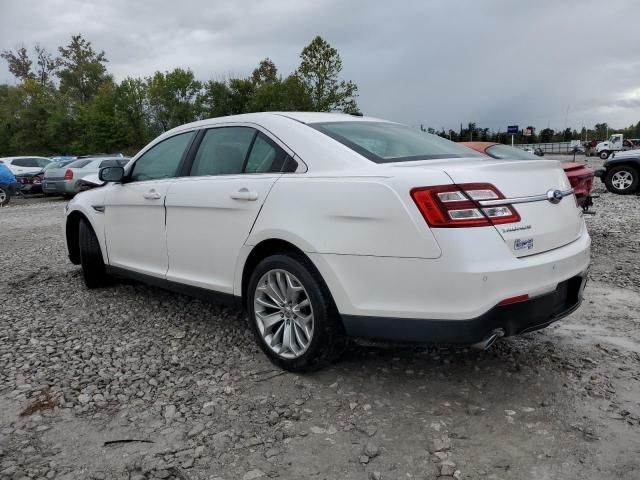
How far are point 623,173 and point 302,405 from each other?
44.8ft

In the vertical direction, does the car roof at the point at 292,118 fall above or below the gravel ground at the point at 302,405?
above

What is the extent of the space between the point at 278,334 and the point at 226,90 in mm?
42896

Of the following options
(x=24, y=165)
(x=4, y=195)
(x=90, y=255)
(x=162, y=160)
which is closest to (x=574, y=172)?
(x=162, y=160)

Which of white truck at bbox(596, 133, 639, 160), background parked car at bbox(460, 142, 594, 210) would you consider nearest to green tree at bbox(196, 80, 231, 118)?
white truck at bbox(596, 133, 639, 160)

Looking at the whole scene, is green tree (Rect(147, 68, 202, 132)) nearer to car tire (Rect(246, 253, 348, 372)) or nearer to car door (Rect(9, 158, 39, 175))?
car door (Rect(9, 158, 39, 175))

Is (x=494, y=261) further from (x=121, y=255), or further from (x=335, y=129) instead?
(x=121, y=255)

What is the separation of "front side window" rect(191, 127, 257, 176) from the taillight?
1.49 meters

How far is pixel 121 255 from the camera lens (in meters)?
4.73

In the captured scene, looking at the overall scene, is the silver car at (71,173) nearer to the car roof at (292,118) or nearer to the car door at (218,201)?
the car door at (218,201)

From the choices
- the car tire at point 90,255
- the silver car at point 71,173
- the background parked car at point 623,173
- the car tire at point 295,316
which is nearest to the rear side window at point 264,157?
the car tire at point 295,316

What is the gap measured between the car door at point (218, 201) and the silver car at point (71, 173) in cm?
1458

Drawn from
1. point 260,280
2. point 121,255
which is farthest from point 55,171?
point 260,280

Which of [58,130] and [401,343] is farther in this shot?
[58,130]

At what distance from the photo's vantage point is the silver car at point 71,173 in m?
17.4
